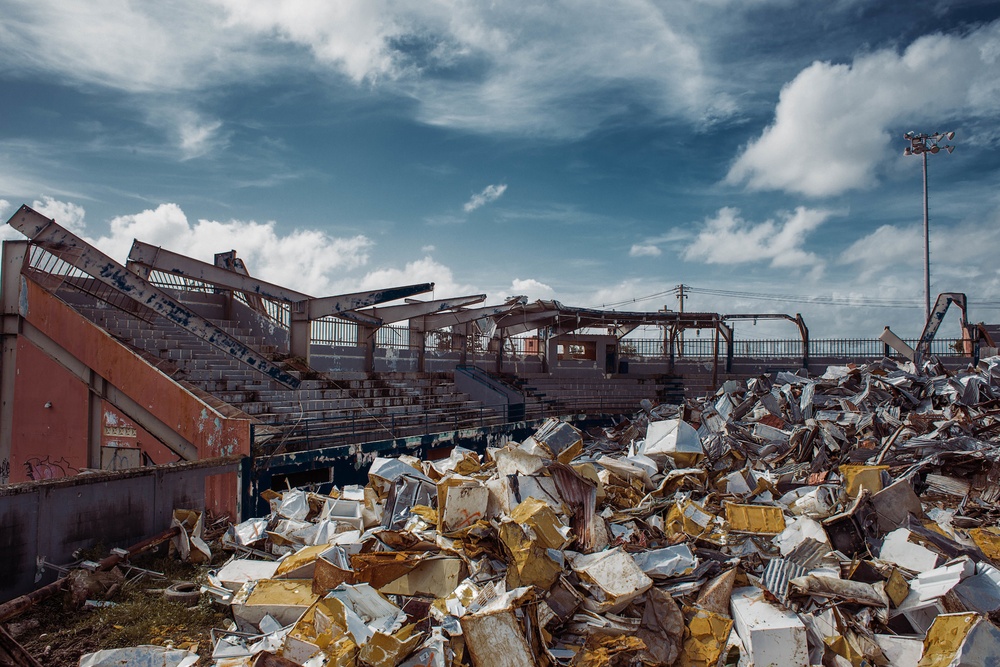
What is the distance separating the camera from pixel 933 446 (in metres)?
9.66

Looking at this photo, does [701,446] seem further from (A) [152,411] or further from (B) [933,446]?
(A) [152,411]

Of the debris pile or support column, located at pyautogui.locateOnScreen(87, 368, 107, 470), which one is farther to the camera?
support column, located at pyautogui.locateOnScreen(87, 368, 107, 470)

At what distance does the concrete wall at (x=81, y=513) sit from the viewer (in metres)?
6.22

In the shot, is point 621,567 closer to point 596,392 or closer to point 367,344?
point 367,344

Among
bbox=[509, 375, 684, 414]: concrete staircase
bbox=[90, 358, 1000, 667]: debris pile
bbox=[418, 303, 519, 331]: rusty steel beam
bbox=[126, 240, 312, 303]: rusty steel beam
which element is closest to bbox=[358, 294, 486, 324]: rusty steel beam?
bbox=[418, 303, 519, 331]: rusty steel beam

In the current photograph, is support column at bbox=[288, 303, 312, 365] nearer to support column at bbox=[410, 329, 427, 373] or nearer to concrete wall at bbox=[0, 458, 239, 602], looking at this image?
support column at bbox=[410, 329, 427, 373]

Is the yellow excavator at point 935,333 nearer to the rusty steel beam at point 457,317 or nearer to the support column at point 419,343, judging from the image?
the rusty steel beam at point 457,317

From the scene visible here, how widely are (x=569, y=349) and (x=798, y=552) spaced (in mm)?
22243

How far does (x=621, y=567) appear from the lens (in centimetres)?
560

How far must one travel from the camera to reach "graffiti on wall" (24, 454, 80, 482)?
13086 mm

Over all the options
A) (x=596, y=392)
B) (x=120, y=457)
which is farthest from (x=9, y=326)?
(x=596, y=392)

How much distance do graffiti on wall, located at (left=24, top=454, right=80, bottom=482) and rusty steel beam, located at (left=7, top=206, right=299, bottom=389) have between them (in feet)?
12.8

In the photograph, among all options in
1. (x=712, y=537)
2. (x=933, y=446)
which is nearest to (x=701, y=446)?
(x=712, y=537)

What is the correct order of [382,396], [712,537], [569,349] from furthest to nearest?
[569,349]
[382,396]
[712,537]
